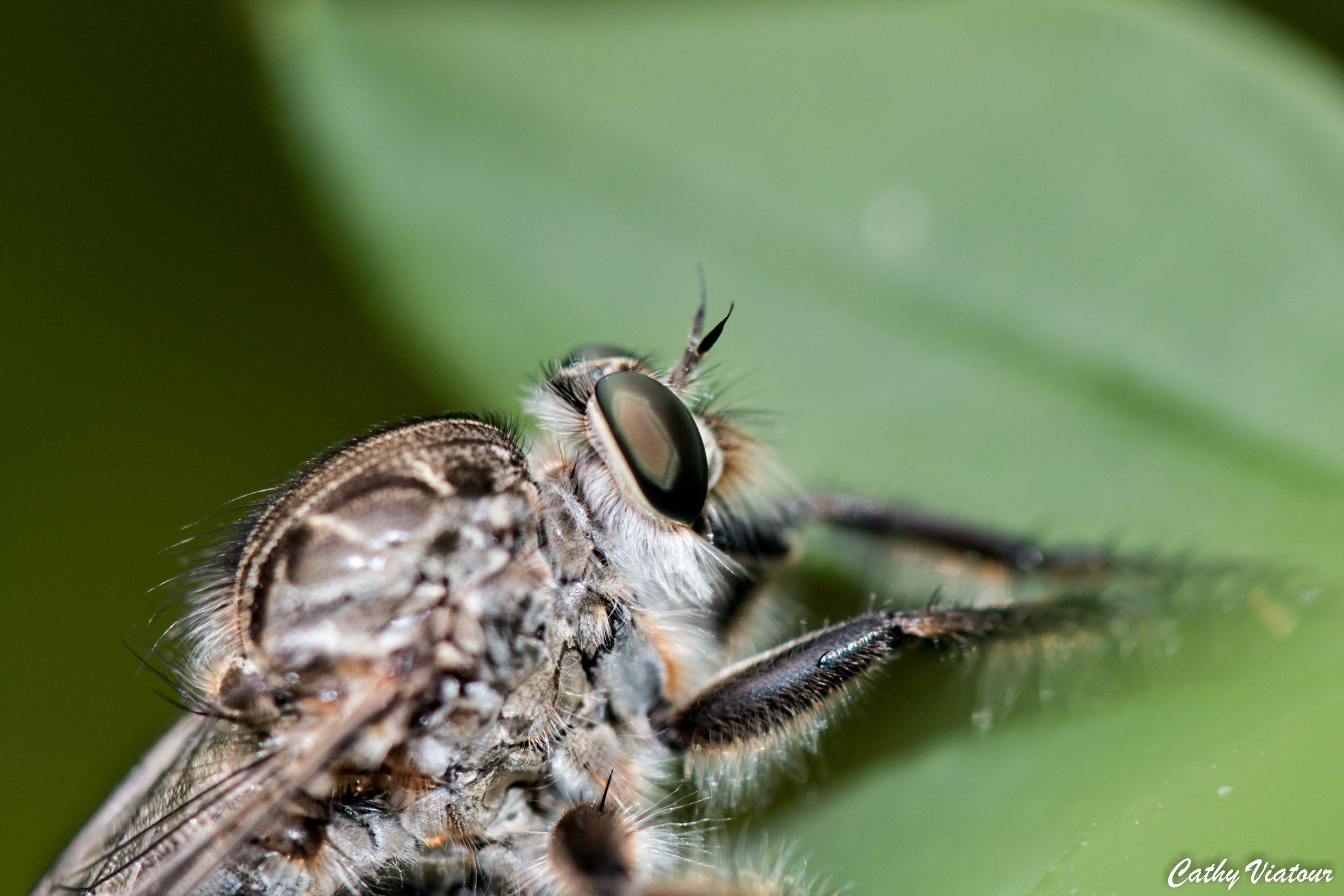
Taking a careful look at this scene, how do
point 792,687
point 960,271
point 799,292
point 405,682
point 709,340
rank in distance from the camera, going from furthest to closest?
1. point 799,292
2. point 960,271
3. point 709,340
4. point 792,687
5. point 405,682

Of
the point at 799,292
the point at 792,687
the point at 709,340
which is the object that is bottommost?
the point at 792,687

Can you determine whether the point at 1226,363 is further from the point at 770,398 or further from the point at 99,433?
the point at 99,433

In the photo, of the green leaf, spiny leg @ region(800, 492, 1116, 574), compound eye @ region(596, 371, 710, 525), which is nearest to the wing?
compound eye @ region(596, 371, 710, 525)

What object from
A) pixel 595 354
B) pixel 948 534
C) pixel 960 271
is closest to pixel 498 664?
pixel 595 354

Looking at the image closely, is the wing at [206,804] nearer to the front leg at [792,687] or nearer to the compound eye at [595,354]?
the front leg at [792,687]

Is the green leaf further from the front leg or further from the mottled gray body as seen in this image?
the mottled gray body
